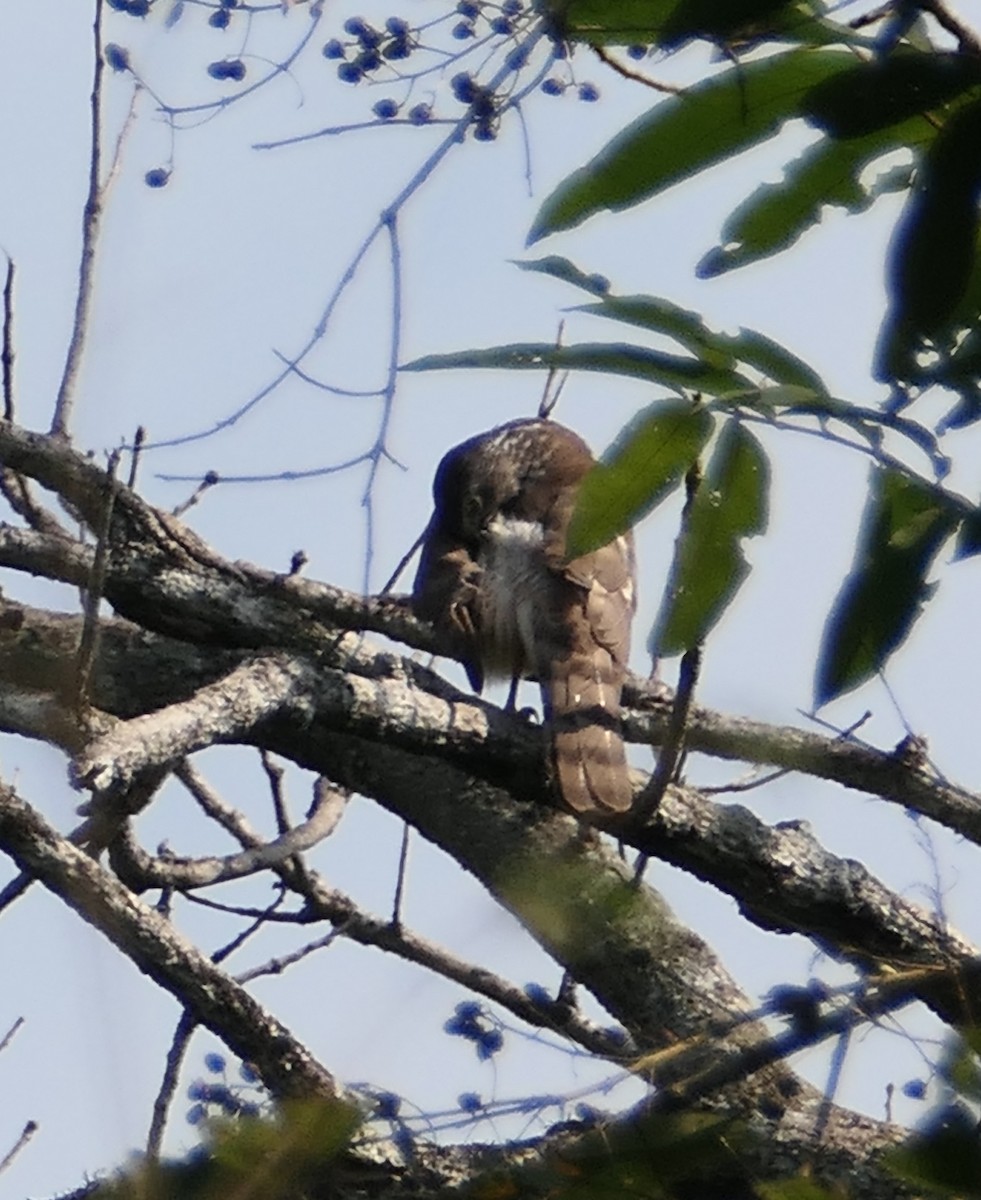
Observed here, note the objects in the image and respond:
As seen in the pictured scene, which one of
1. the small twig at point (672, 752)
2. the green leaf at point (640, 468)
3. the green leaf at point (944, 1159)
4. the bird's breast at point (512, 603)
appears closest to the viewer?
the green leaf at point (944, 1159)

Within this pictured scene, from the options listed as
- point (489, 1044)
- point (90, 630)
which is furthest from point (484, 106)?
point (489, 1044)

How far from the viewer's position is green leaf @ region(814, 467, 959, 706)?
1.41 metres

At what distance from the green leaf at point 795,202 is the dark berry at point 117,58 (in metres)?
2.57

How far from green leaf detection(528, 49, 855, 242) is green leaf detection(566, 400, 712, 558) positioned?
22cm

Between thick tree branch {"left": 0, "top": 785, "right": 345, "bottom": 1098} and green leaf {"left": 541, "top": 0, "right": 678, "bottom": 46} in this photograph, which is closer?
green leaf {"left": 541, "top": 0, "right": 678, "bottom": 46}

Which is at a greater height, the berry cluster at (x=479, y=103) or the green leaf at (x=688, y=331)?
the berry cluster at (x=479, y=103)

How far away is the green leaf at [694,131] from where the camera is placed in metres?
1.28

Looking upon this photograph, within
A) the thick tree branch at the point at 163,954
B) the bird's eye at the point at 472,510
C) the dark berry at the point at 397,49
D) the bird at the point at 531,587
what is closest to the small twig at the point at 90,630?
the thick tree branch at the point at 163,954

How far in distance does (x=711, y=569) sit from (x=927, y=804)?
1.45m

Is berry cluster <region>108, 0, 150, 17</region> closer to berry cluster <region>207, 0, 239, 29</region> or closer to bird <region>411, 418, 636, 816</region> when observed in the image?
berry cluster <region>207, 0, 239, 29</region>

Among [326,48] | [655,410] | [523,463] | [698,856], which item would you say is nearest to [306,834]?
[698,856]

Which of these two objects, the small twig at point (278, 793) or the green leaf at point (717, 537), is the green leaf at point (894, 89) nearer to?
the green leaf at point (717, 537)

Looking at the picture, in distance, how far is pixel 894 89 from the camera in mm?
1190

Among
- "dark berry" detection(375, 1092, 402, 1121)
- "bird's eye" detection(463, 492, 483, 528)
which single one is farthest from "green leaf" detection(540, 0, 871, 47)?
"bird's eye" detection(463, 492, 483, 528)
